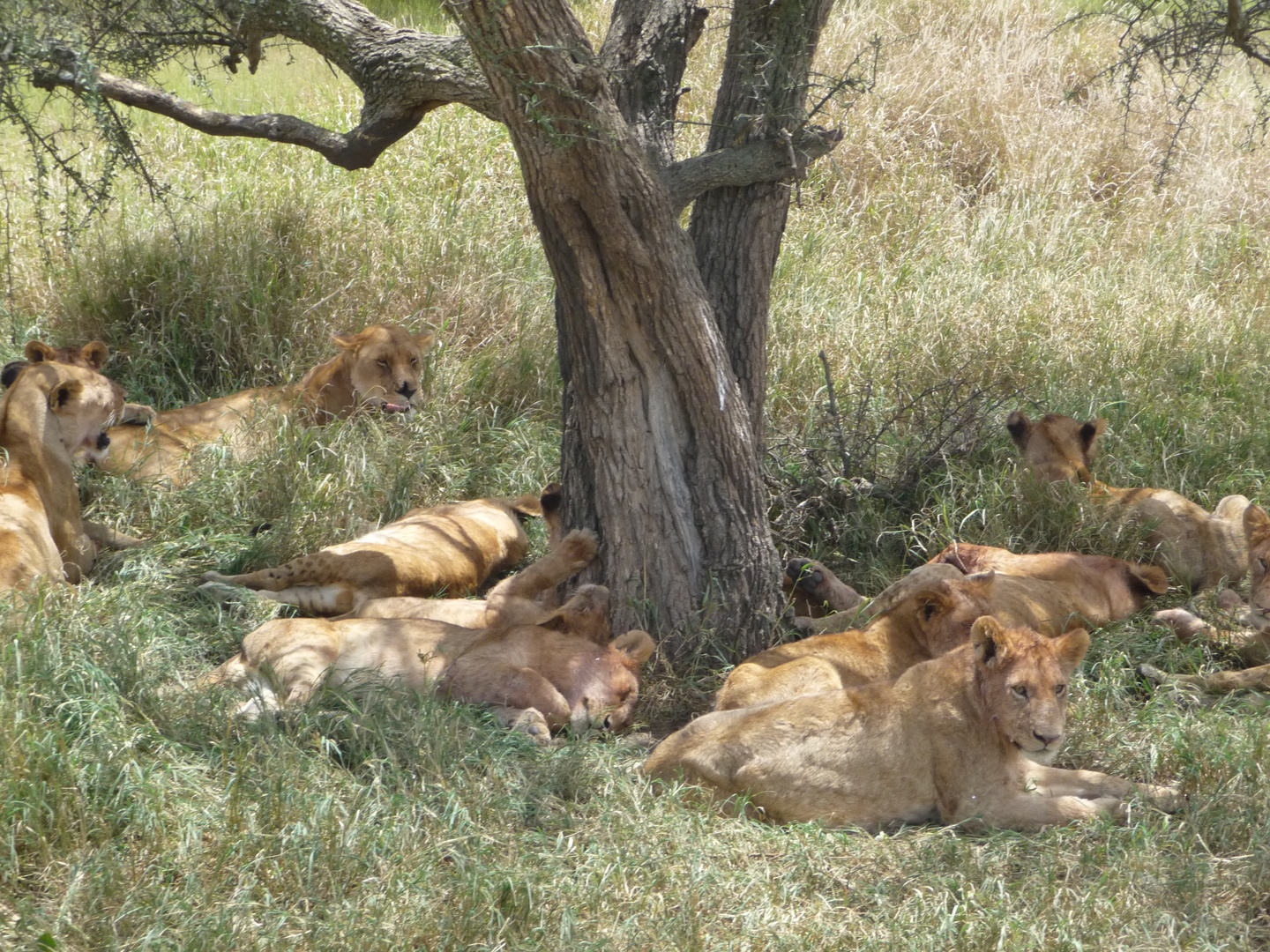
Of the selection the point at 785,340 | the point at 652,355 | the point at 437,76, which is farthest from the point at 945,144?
the point at 652,355

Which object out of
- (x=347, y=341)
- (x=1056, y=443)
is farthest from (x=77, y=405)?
(x=1056, y=443)

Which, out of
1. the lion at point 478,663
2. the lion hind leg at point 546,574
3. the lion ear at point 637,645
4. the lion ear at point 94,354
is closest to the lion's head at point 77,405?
the lion ear at point 94,354

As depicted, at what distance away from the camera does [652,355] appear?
5.41m

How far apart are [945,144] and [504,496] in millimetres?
6309

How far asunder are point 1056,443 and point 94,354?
524 centimetres

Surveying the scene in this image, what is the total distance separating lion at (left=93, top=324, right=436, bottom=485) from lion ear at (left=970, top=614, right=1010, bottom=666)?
416 cm

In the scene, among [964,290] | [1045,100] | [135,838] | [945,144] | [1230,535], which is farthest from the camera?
[1045,100]

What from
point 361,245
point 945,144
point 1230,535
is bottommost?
point 1230,535

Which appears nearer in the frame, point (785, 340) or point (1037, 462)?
point (1037, 462)

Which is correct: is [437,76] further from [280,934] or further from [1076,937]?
[1076,937]

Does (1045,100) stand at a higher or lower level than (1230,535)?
higher

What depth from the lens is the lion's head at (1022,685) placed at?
429 cm

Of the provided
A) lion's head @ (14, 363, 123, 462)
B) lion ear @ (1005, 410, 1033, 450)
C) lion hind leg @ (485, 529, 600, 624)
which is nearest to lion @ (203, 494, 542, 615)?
lion hind leg @ (485, 529, 600, 624)

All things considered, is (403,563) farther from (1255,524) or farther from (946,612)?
(1255,524)
